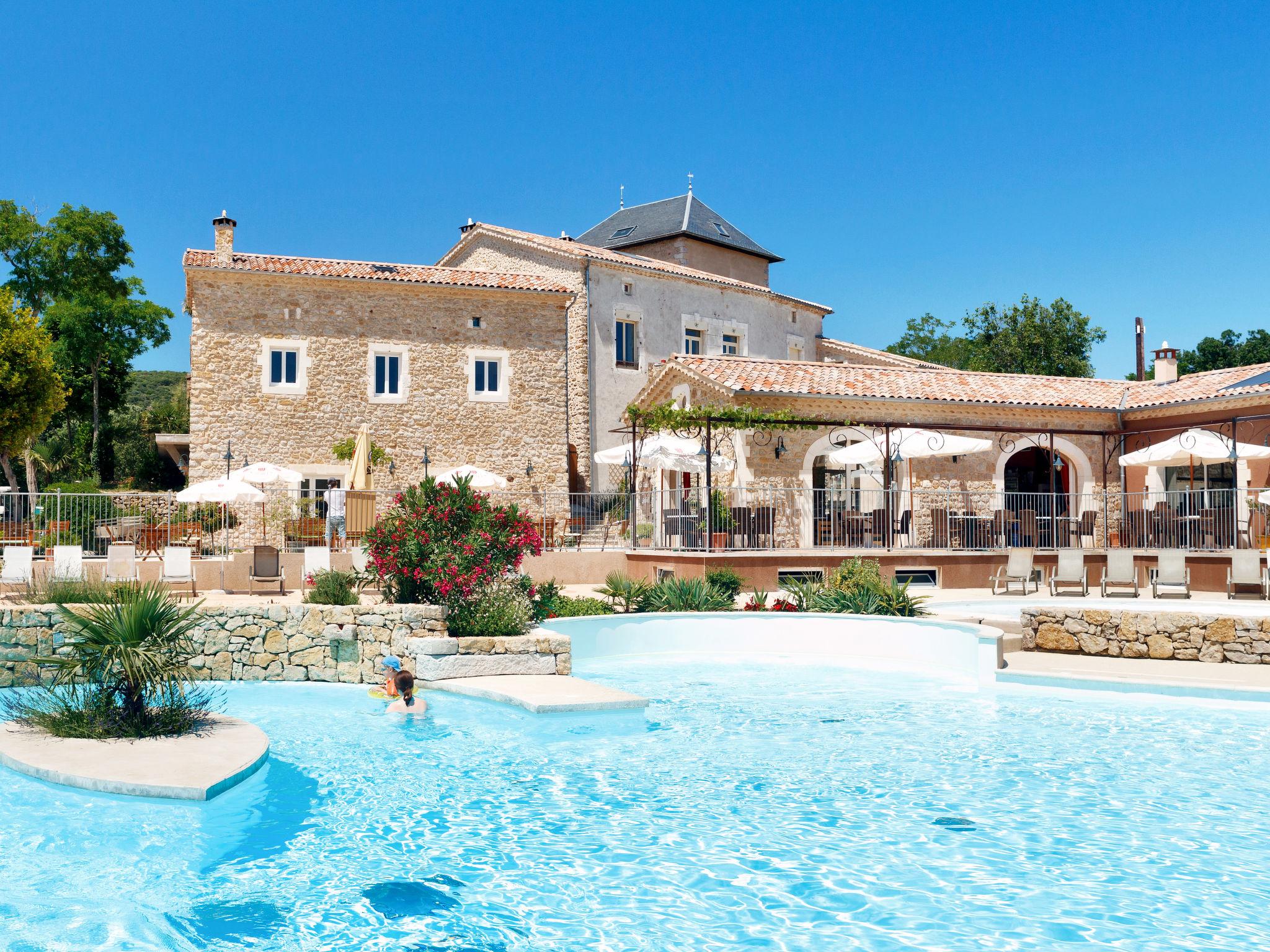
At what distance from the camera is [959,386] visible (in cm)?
2267

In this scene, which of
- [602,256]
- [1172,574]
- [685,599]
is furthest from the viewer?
[602,256]

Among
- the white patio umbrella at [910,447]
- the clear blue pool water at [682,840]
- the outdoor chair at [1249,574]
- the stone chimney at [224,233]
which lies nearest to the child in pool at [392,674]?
the clear blue pool water at [682,840]

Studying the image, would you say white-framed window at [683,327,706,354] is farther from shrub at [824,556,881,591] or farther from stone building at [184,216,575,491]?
shrub at [824,556,881,591]

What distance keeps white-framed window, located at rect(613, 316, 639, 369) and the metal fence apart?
7.94m

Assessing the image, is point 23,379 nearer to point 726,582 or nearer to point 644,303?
point 644,303

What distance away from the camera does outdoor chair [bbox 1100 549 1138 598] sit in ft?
53.7

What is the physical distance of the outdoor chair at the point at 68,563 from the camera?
43.7ft

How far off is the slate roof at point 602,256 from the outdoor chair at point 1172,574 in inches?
685

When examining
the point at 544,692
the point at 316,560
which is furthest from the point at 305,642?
the point at 316,560

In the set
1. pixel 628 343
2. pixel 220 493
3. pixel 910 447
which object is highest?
pixel 628 343

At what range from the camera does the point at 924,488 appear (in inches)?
840

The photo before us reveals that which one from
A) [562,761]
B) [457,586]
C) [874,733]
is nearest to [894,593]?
[874,733]

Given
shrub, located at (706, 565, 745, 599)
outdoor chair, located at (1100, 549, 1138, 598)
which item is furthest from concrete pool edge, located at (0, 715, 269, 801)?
outdoor chair, located at (1100, 549, 1138, 598)

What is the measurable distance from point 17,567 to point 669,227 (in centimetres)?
2613
